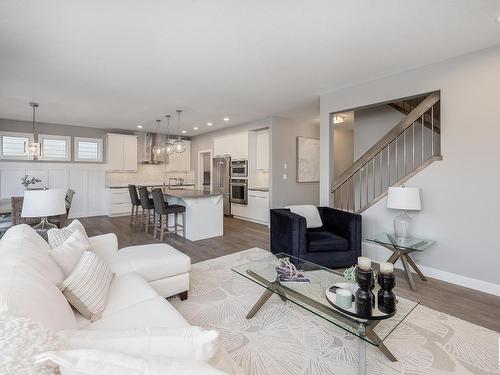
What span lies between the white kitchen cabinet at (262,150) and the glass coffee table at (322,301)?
3944 mm

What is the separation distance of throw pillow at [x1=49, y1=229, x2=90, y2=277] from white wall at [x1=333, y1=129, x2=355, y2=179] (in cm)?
700

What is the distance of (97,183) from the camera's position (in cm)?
725

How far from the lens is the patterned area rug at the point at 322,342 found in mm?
1674

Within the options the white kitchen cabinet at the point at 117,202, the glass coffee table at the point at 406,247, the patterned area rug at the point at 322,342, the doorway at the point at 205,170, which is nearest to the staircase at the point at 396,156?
the glass coffee table at the point at 406,247

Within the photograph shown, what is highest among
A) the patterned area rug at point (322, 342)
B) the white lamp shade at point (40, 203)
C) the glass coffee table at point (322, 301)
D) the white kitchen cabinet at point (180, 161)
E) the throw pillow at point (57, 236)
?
the white kitchen cabinet at point (180, 161)

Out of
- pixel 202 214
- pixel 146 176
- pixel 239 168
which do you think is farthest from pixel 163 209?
pixel 146 176

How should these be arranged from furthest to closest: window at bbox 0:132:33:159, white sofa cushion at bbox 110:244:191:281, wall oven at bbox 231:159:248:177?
wall oven at bbox 231:159:248:177
window at bbox 0:132:33:159
white sofa cushion at bbox 110:244:191:281

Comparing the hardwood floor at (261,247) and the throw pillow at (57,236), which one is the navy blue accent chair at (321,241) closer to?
the hardwood floor at (261,247)

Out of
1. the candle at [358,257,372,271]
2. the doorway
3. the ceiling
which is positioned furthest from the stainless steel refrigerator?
the candle at [358,257,372,271]

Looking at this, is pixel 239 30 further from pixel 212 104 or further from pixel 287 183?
pixel 287 183

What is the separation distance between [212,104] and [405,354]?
4.52 meters

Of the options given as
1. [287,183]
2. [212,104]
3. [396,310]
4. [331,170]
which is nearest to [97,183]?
[212,104]

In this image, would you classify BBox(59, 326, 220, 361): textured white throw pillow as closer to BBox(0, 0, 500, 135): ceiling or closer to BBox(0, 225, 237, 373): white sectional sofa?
BBox(0, 225, 237, 373): white sectional sofa

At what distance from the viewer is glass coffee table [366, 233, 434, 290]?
2.82m
